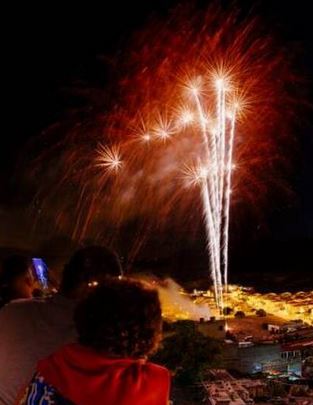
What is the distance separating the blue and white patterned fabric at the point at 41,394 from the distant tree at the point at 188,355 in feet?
9.17

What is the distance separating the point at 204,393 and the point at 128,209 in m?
16.2

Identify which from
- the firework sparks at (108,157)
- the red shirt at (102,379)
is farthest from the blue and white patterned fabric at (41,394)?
the firework sparks at (108,157)

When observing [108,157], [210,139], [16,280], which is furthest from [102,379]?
[108,157]

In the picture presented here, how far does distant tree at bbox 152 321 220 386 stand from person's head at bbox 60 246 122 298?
2.26m

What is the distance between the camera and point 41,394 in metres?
1.82

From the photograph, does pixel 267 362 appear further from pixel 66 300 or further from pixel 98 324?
pixel 98 324

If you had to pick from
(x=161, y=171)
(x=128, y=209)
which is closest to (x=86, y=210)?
(x=128, y=209)

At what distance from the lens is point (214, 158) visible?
12438 mm

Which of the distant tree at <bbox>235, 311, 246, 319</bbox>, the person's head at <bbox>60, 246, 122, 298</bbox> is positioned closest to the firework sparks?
the distant tree at <bbox>235, 311, 246, 319</bbox>

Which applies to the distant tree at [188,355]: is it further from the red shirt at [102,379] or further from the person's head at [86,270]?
the red shirt at [102,379]

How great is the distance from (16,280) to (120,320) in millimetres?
1346

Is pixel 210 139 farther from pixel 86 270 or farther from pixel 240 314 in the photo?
pixel 86 270

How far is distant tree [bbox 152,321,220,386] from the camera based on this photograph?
4598 mm

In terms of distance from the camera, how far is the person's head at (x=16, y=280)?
2973 mm
